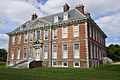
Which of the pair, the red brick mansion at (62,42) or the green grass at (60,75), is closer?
the green grass at (60,75)

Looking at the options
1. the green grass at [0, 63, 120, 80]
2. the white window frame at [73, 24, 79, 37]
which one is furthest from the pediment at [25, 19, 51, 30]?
the green grass at [0, 63, 120, 80]

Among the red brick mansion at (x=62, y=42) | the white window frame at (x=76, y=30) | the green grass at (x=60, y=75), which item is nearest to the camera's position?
the green grass at (x=60, y=75)

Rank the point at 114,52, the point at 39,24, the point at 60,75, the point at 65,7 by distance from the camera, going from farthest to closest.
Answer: the point at 114,52, the point at 65,7, the point at 39,24, the point at 60,75

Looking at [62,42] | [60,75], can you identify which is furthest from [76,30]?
[60,75]

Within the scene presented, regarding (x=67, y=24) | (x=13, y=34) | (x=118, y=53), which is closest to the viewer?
(x=67, y=24)

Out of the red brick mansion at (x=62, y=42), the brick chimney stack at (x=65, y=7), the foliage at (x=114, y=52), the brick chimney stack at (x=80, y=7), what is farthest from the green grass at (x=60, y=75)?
the foliage at (x=114, y=52)

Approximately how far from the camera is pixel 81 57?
1168 inches

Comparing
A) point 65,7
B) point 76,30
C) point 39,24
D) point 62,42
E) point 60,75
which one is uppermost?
point 65,7

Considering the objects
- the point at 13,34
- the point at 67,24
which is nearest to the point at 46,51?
the point at 67,24

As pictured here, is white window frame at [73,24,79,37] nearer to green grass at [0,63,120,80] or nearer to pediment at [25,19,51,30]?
pediment at [25,19,51,30]

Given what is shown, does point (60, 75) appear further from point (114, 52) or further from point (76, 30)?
point (114, 52)

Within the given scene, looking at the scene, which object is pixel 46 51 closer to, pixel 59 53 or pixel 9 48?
pixel 59 53

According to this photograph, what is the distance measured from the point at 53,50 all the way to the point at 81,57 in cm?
631

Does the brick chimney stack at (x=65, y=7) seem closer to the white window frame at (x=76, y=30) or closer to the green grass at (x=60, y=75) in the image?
the white window frame at (x=76, y=30)
